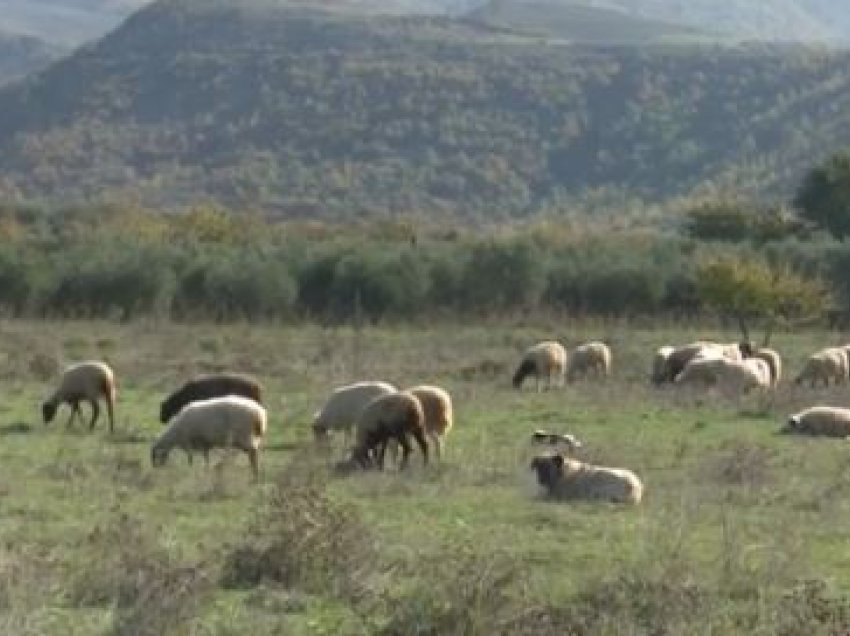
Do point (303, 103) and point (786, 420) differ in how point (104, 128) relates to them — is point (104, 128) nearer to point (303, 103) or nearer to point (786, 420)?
point (303, 103)

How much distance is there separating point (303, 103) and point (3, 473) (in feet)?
473

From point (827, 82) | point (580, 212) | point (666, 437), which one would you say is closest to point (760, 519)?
point (666, 437)

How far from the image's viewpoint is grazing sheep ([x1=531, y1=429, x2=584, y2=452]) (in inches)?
976

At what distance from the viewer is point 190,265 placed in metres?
66.8

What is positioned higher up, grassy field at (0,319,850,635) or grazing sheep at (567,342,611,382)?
grassy field at (0,319,850,635)

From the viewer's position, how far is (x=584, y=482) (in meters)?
20.2

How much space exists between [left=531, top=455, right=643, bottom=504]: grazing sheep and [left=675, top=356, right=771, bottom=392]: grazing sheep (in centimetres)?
1505

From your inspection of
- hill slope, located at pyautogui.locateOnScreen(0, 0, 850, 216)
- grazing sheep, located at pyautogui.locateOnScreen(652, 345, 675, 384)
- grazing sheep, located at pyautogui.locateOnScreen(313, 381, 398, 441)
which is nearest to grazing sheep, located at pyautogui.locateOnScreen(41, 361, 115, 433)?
grazing sheep, located at pyautogui.locateOnScreen(313, 381, 398, 441)

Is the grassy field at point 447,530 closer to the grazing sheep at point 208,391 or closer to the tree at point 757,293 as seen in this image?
the grazing sheep at point 208,391

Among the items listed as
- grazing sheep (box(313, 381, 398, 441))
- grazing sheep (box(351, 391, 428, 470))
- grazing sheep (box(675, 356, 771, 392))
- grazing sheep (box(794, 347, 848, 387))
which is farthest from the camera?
grazing sheep (box(794, 347, 848, 387))

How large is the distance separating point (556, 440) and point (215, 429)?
5.27 meters

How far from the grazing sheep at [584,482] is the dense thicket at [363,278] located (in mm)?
43695

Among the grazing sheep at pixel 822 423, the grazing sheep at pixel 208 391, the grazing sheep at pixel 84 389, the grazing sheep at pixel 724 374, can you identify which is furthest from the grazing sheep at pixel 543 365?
the grazing sheep at pixel 84 389

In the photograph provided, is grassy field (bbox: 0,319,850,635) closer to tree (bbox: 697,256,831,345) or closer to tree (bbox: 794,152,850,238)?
tree (bbox: 697,256,831,345)
